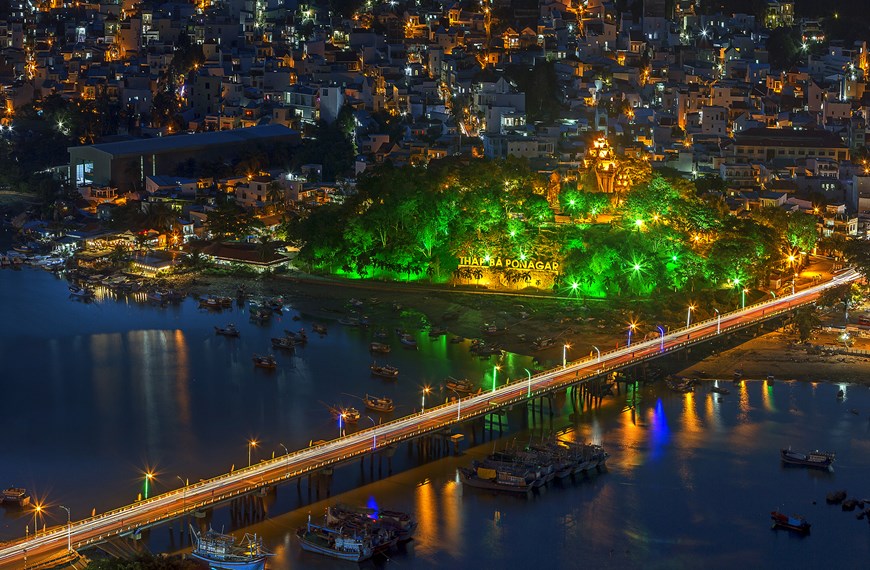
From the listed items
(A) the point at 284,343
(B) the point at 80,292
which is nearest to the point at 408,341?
(A) the point at 284,343

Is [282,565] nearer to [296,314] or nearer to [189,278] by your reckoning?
[296,314]

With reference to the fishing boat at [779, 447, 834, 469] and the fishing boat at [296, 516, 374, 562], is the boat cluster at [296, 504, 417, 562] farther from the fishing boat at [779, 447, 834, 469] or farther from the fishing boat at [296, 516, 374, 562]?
the fishing boat at [779, 447, 834, 469]

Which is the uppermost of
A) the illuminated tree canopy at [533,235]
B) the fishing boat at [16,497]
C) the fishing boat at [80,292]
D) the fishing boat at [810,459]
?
the illuminated tree canopy at [533,235]

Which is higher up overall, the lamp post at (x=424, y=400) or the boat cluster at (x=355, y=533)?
the lamp post at (x=424, y=400)

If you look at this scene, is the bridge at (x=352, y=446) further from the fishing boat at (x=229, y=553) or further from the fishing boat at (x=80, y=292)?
the fishing boat at (x=80, y=292)

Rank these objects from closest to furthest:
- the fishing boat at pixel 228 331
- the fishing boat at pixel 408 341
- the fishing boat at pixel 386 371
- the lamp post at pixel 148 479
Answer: the lamp post at pixel 148 479, the fishing boat at pixel 386 371, the fishing boat at pixel 408 341, the fishing boat at pixel 228 331

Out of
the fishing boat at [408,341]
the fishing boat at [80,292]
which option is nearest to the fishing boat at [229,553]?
the fishing boat at [408,341]

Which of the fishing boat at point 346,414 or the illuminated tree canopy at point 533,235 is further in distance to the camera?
the illuminated tree canopy at point 533,235
